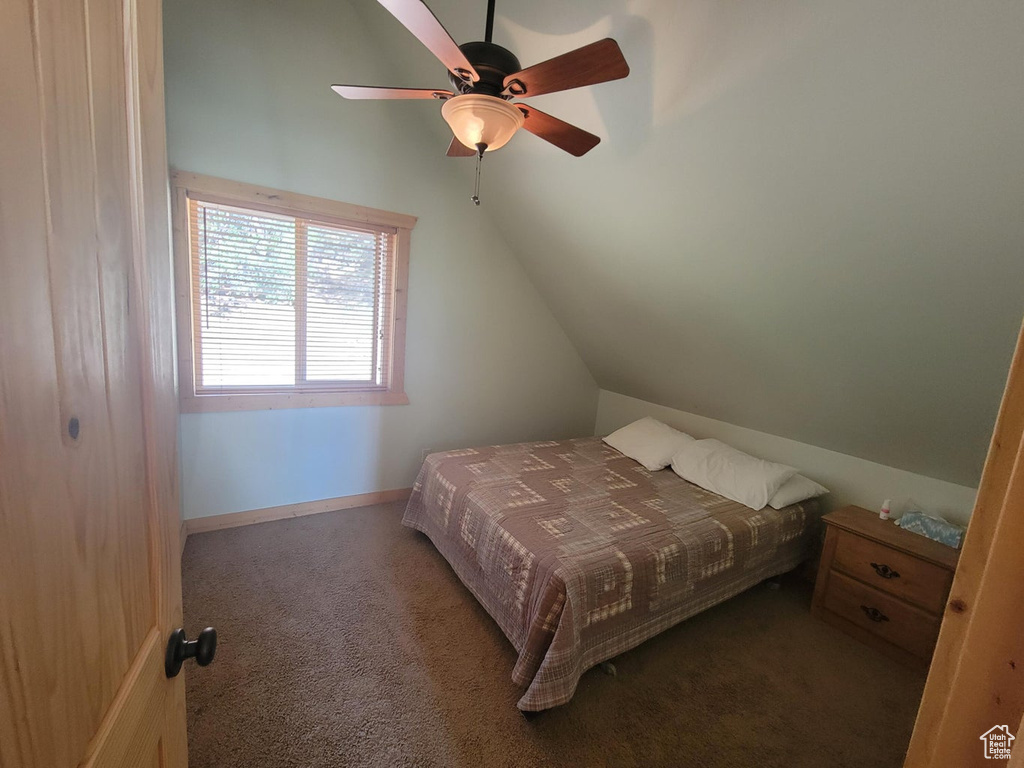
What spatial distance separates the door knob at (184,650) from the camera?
26.3 inches

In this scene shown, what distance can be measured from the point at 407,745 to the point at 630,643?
0.96 metres

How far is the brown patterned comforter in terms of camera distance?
1586 mm

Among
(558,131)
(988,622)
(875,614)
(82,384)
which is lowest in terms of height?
(875,614)

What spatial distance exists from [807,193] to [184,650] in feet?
7.40

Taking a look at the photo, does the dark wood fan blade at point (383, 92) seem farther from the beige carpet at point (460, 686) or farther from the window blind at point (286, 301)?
the beige carpet at point (460, 686)

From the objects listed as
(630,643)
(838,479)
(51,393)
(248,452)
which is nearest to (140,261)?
(51,393)

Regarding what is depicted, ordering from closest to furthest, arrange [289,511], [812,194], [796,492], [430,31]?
[430,31] < [812,194] < [796,492] < [289,511]

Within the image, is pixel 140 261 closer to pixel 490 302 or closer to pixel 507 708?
pixel 507 708

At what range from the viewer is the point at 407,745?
1.44 meters

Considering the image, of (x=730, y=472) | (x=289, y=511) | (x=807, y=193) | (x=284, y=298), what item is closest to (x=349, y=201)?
(x=284, y=298)

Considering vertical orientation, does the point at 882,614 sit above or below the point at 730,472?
below

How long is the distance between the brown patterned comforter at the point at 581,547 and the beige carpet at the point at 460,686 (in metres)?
0.17

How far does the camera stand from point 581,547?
5.75 feet

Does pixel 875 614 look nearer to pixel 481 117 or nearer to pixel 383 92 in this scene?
pixel 481 117
